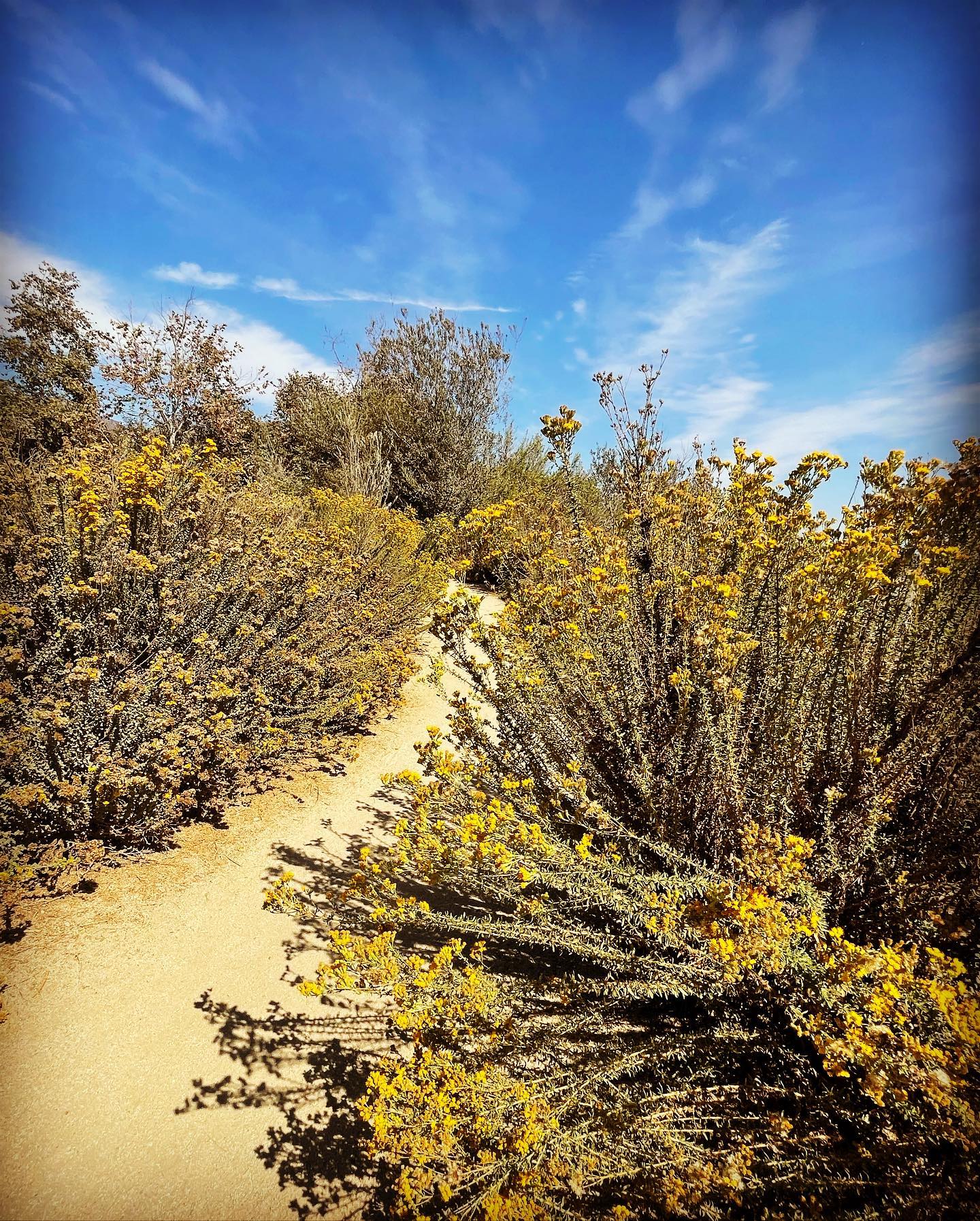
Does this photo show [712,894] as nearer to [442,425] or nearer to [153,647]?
[153,647]

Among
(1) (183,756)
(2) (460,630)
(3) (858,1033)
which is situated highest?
(2) (460,630)

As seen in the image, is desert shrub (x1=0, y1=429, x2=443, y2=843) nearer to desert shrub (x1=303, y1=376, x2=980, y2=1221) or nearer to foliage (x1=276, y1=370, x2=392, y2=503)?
desert shrub (x1=303, y1=376, x2=980, y2=1221)

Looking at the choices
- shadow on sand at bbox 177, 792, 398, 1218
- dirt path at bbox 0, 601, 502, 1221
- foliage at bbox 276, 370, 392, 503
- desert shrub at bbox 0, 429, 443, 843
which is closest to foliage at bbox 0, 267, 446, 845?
desert shrub at bbox 0, 429, 443, 843

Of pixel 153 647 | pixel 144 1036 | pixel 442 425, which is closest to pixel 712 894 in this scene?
pixel 144 1036

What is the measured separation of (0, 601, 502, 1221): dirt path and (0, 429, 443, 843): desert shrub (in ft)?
1.61

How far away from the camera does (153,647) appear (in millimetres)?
3629

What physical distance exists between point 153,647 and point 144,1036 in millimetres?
2209

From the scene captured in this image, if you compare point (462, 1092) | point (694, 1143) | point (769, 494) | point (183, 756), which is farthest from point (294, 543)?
point (694, 1143)

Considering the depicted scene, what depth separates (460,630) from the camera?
2.38 m

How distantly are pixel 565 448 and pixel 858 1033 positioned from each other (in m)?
2.41

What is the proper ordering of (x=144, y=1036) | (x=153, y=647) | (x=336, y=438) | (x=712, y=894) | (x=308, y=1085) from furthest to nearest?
(x=336, y=438) < (x=153, y=647) < (x=144, y=1036) < (x=308, y=1085) < (x=712, y=894)

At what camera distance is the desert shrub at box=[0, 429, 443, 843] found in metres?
2.98

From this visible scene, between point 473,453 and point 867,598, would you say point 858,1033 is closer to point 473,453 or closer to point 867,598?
point 867,598

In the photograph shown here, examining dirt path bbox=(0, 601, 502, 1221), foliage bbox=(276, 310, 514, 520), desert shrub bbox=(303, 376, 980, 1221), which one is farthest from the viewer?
foliage bbox=(276, 310, 514, 520)
